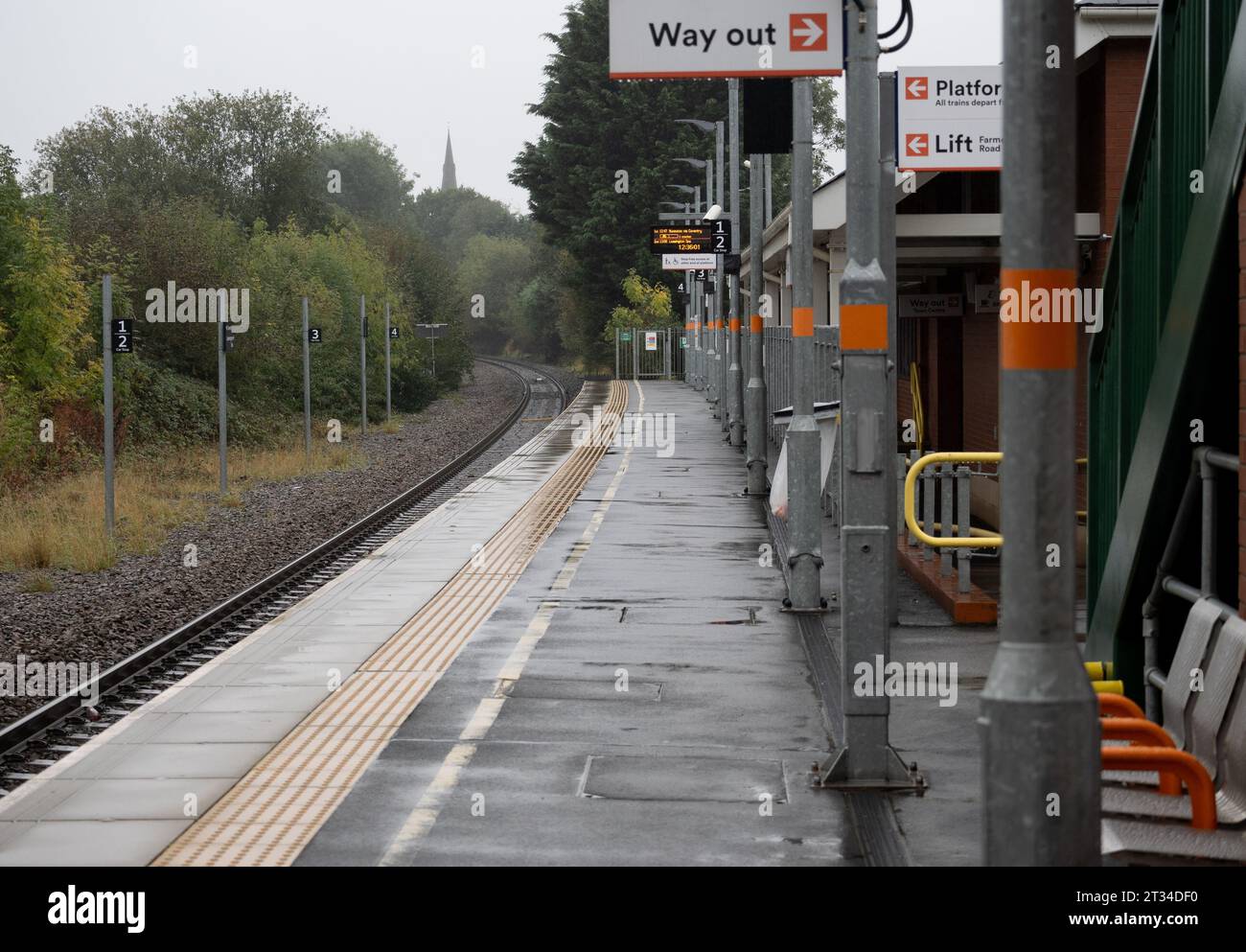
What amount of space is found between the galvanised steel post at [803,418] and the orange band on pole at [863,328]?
4824 mm

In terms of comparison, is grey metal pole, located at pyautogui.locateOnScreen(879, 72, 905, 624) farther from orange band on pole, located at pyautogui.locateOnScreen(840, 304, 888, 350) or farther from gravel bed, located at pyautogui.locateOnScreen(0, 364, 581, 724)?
gravel bed, located at pyautogui.locateOnScreen(0, 364, 581, 724)

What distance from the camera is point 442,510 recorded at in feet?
74.1

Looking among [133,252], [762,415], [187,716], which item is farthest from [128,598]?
[133,252]

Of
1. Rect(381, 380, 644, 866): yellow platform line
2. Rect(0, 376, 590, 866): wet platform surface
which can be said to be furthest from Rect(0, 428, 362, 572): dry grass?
Rect(381, 380, 644, 866): yellow platform line

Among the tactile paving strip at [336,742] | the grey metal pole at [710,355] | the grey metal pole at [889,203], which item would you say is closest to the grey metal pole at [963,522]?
the grey metal pole at [889,203]

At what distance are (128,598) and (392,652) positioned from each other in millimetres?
4648

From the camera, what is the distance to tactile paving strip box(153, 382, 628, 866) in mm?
7160

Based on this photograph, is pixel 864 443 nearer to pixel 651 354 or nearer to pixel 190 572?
pixel 190 572

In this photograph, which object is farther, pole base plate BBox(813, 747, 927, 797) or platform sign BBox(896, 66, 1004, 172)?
platform sign BBox(896, 66, 1004, 172)

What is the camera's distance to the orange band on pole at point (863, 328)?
8508 millimetres

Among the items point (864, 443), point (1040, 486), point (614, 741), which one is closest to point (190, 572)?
point (614, 741)

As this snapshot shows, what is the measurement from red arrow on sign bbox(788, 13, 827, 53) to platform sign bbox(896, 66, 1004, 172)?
14.0ft

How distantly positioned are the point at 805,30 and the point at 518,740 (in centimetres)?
405
